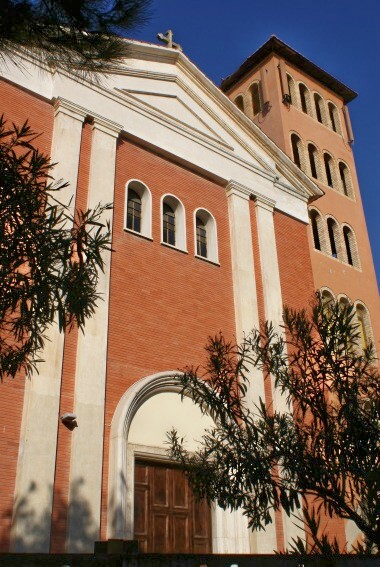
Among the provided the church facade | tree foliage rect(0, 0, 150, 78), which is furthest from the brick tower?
tree foliage rect(0, 0, 150, 78)

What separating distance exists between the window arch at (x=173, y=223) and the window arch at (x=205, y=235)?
14.8 inches

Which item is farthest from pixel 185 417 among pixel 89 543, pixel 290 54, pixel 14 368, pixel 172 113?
pixel 290 54

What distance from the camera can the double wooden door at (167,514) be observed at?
10.6m

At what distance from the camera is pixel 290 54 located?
23.3 m

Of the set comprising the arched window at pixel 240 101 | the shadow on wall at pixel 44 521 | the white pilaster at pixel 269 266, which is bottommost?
the shadow on wall at pixel 44 521

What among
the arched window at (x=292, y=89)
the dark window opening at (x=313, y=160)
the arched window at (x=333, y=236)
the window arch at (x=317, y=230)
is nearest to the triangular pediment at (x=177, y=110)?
the window arch at (x=317, y=230)

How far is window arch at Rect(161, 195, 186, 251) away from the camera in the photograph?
44.8ft

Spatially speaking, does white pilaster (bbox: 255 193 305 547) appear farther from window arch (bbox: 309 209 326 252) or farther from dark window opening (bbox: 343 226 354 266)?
dark window opening (bbox: 343 226 354 266)

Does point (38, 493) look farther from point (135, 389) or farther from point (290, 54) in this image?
point (290, 54)

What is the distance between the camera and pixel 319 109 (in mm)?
23922

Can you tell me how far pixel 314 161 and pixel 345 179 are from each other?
1379 millimetres

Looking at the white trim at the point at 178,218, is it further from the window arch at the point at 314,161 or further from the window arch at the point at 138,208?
the window arch at the point at 314,161

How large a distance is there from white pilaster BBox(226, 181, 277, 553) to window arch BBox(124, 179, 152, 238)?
2.20 metres

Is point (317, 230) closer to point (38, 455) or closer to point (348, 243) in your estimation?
point (348, 243)
